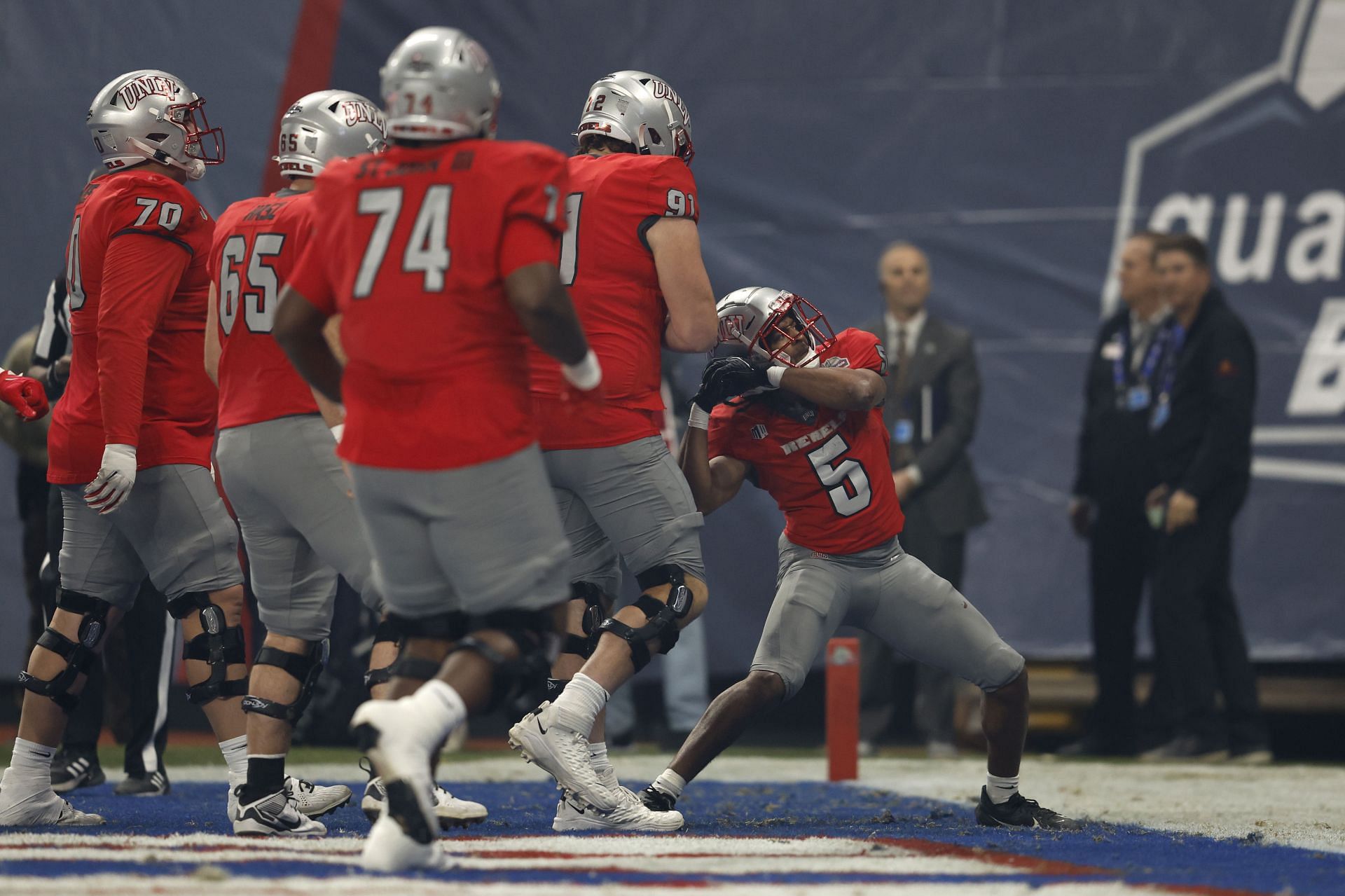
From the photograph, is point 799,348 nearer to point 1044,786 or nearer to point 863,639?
point 1044,786

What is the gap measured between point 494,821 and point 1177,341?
4.43 meters

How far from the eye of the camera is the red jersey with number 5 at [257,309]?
166 inches

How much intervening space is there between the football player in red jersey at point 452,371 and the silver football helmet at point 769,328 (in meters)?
1.32

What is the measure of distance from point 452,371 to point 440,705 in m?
0.69

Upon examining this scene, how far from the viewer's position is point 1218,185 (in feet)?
26.7

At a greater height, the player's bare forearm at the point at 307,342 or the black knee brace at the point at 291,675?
the player's bare forearm at the point at 307,342

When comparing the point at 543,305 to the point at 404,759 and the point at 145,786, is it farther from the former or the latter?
the point at 145,786

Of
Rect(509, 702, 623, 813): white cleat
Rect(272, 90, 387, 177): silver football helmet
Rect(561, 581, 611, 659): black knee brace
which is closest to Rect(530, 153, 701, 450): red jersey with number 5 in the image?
Rect(561, 581, 611, 659): black knee brace

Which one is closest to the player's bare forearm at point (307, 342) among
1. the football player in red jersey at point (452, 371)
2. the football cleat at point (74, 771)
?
the football player in red jersey at point (452, 371)

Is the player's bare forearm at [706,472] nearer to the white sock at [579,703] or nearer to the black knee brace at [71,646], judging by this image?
the white sock at [579,703]

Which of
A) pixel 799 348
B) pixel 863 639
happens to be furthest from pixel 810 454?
pixel 863 639

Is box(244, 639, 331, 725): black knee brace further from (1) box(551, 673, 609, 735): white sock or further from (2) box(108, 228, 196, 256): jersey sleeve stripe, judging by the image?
(2) box(108, 228, 196, 256): jersey sleeve stripe

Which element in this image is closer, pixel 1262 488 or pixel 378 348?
pixel 378 348

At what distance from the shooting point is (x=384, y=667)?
445 cm
